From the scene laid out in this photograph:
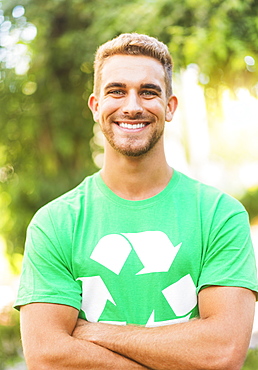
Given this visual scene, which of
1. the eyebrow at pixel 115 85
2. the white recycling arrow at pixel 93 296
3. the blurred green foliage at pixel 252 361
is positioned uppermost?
the eyebrow at pixel 115 85

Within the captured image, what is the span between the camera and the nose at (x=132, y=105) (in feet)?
7.20

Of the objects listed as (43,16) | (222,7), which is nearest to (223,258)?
(222,7)

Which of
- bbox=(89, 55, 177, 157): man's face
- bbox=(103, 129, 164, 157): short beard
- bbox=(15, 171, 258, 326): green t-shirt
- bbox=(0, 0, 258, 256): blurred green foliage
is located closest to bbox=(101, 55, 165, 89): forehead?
bbox=(89, 55, 177, 157): man's face

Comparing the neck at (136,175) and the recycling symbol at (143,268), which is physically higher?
the neck at (136,175)

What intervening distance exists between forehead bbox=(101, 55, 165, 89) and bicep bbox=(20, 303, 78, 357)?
96 cm

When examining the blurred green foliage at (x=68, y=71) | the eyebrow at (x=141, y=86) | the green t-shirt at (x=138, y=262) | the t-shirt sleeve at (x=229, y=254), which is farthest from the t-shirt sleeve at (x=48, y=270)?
the blurred green foliage at (x=68, y=71)

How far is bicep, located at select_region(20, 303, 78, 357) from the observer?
1.99 m

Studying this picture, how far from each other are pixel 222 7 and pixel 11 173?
Answer: 265 cm

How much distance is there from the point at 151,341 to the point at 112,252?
38 centimetres

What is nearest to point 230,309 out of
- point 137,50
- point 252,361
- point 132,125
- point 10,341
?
point 132,125

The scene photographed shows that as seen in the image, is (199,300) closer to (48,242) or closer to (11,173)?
(48,242)

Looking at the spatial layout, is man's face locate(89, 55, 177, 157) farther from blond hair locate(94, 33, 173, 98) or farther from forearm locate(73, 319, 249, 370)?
forearm locate(73, 319, 249, 370)

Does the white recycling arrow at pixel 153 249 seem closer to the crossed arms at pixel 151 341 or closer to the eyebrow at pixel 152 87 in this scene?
the crossed arms at pixel 151 341

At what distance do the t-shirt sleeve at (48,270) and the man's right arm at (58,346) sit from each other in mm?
41
